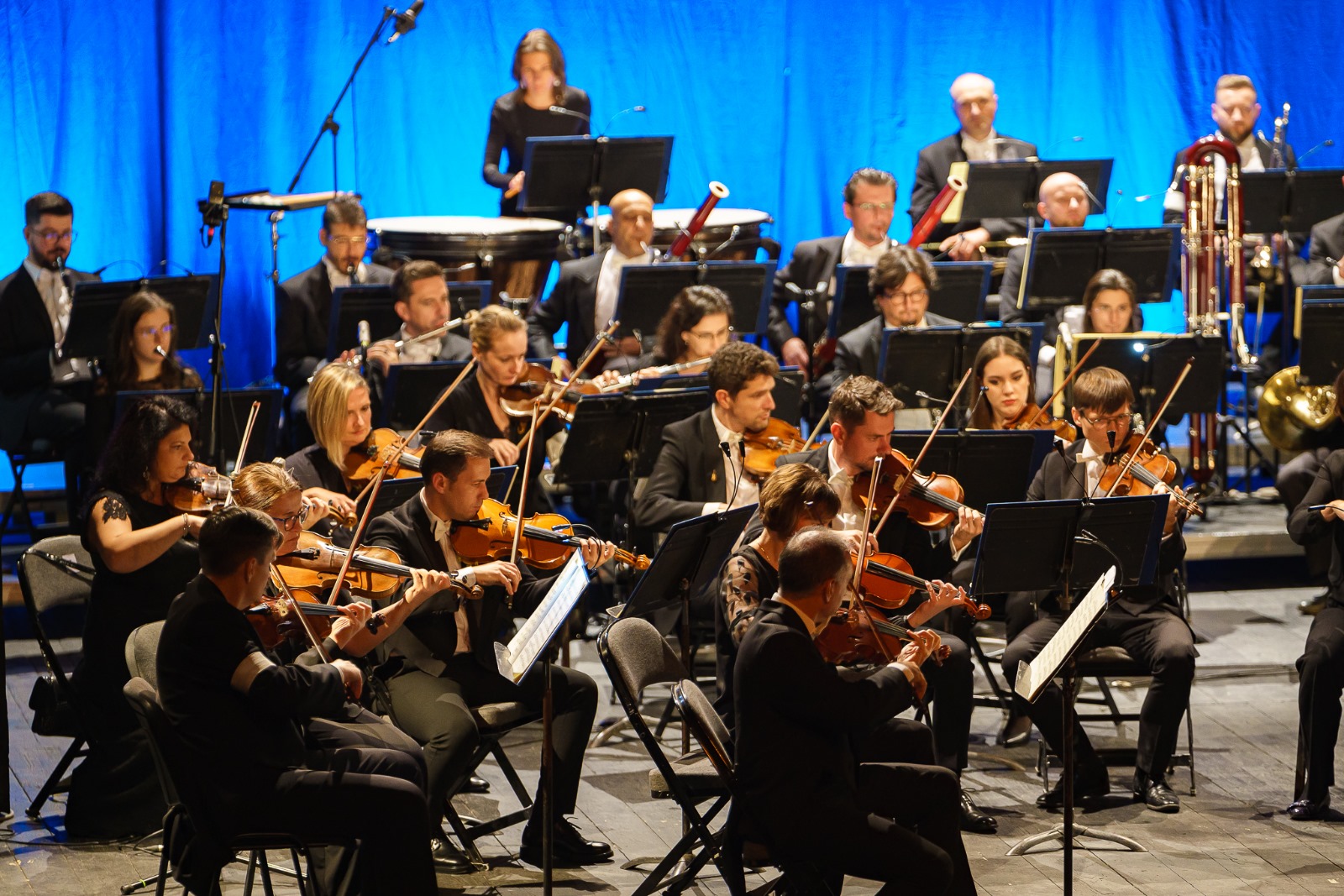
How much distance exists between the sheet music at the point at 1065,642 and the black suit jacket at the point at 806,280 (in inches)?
167

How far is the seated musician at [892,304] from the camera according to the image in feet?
23.5

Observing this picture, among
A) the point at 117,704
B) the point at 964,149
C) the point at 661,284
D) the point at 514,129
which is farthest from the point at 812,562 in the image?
the point at 964,149

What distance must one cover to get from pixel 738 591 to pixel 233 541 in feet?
4.25

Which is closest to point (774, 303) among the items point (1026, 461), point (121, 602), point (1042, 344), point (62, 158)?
point (1042, 344)

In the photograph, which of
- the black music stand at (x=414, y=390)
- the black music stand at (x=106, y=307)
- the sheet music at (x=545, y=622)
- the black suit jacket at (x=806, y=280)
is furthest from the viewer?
the black suit jacket at (x=806, y=280)

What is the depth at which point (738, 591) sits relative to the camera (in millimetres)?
4398

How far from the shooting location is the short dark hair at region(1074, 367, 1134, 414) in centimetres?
547

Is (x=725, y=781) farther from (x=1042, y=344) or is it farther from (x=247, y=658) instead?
(x=1042, y=344)

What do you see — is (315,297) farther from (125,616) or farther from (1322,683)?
(1322,683)

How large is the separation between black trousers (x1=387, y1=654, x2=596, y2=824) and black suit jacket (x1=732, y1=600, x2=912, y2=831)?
37.3 inches

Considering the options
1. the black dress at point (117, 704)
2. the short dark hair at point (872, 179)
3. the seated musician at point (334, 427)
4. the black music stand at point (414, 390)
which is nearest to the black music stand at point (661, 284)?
the short dark hair at point (872, 179)

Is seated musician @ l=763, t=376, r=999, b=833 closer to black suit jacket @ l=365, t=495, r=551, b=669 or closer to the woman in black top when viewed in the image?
black suit jacket @ l=365, t=495, r=551, b=669

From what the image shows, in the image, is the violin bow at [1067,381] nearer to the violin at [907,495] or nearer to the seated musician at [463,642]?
the violin at [907,495]

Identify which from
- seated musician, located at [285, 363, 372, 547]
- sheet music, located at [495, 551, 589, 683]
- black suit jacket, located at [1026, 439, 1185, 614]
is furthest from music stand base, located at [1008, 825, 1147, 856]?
seated musician, located at [285, 363, 372, 547]
